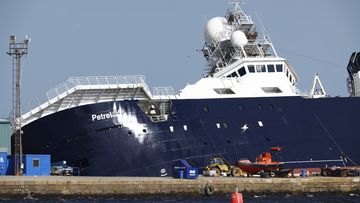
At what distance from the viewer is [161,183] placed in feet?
156

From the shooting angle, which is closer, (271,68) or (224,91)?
(224,91)

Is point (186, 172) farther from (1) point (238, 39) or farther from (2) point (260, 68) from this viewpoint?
(1) point (238, 39)

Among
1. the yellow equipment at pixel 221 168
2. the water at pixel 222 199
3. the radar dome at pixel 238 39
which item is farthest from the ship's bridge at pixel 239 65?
the water at pixel 222 199

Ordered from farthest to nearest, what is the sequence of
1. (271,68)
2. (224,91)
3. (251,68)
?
(271,68) < (251,68) < (224,91)

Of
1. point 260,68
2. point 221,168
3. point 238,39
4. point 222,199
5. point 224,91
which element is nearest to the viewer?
point 222,199

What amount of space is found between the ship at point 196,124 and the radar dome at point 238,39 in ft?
4.35

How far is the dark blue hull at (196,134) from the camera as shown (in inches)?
2041

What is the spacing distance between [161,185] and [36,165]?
9.65 meters

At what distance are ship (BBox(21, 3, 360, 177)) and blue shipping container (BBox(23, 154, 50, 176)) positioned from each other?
112 cm

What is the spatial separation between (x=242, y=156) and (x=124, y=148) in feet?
27.4

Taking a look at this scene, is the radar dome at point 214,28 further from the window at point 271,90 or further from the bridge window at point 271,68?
the window at point 271,90

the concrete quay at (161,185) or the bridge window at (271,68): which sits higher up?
the bridge window at (271,68)

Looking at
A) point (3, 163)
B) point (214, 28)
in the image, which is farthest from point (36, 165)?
point (214, 28)

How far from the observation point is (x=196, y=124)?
53.0m
